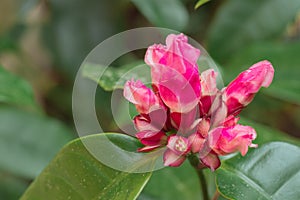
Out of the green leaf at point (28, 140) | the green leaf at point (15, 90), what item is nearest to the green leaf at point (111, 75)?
the green leaf at point (15, 90)

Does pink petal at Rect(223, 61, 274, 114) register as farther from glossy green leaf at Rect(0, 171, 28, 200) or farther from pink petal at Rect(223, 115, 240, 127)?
glossy green leaf at Rect(0, 171, 28, 200)

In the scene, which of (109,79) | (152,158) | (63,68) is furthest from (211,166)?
(63,68)

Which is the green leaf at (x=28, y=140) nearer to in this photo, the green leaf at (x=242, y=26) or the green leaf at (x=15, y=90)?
the green leaf at (x=15, y=90)

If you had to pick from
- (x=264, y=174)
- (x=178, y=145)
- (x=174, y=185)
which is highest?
(x=178, y=145)

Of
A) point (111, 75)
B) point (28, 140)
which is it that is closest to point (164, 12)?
point (111, 75)

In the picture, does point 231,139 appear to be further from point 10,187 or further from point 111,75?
point 10,187

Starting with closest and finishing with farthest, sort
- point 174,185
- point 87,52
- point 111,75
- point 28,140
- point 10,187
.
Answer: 1. point 111,75
2. point 174,185
3. point 28,140
4. point 10,187
5. point 87,52
